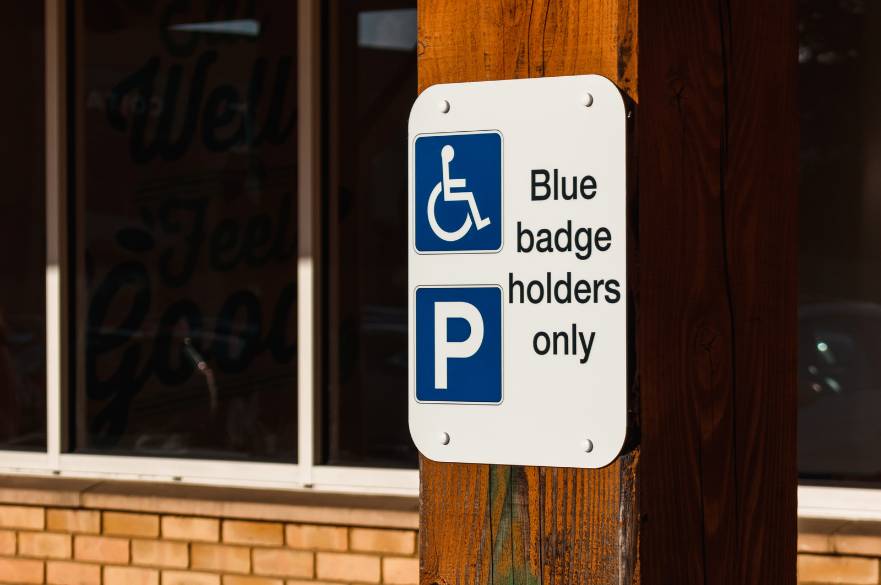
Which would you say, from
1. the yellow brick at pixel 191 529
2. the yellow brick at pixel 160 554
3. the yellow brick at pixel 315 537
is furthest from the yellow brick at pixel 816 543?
the yellow brick at pixel 160 554

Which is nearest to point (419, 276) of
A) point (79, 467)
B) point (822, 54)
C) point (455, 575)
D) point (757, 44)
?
point (455, 575)

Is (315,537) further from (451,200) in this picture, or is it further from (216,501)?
(451,200)

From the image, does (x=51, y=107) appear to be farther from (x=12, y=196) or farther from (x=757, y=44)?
(x=757, y=44)

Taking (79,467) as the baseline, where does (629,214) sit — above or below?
above

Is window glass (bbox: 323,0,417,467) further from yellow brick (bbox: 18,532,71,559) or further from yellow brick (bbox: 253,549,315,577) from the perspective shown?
yellow brick (bbox: 18,532,71,559)

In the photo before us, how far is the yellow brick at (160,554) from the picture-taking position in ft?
17.2

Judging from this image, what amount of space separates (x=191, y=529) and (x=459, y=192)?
12.3 ft

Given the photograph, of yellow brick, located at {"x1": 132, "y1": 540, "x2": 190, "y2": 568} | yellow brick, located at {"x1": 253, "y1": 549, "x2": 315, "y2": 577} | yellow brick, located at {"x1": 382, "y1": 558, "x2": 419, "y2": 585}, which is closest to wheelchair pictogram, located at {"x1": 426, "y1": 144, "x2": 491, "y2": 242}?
yellow brick, located at {"x1": 382, "y1": 558, "x2": 419, "y2": 585}

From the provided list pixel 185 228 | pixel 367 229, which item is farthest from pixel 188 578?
pixel 367 229

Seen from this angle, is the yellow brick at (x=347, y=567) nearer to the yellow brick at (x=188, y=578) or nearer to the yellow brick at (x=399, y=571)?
the yellow brick at (x=399, y=571)

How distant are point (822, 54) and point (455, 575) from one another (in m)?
3.26

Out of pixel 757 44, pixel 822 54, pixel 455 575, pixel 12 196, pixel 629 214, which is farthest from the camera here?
pixel 12 196

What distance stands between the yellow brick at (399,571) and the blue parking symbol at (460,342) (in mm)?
3227

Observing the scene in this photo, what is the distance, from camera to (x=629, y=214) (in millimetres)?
1621
